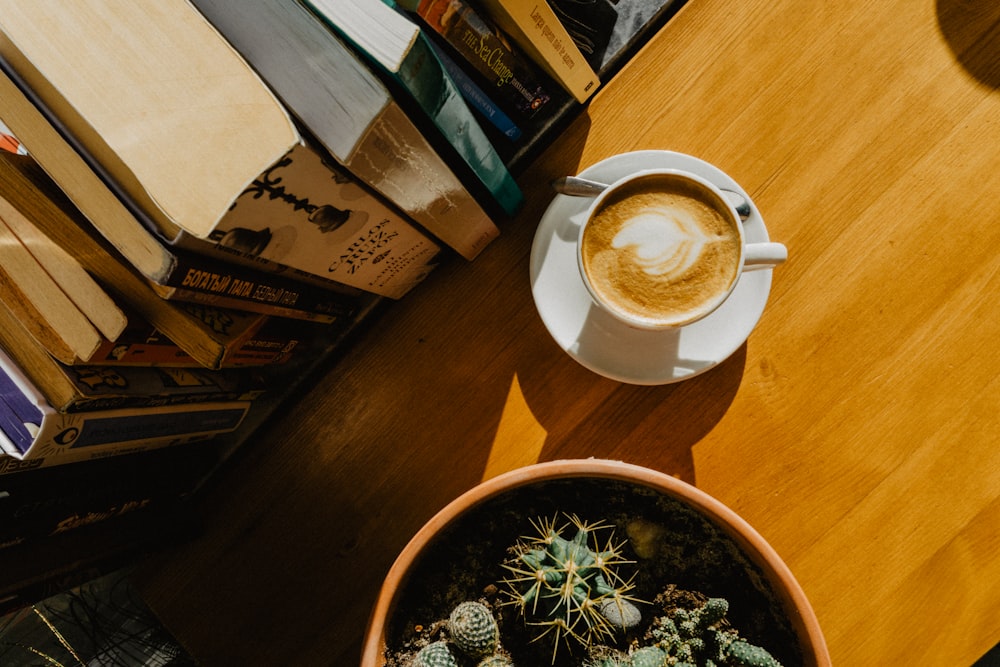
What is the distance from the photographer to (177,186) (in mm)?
468

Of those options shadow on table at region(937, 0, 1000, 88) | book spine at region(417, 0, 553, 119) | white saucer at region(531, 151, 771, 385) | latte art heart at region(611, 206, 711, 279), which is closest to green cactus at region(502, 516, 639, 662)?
white saucer at region(531, 151, 771, 385)

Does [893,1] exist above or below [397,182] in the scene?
below

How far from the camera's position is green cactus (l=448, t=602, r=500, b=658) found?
0.71 metres

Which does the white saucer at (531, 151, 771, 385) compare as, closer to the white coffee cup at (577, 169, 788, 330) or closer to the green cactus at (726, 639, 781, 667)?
the white coffee cup at (577, 169, 788, 330)

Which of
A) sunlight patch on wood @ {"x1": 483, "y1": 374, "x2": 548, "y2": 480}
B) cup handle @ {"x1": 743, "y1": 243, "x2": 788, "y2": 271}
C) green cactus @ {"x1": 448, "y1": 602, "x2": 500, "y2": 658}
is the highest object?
cup handle @ {"x1": 743, "y1": 243, "x2": 788, "y2": 271}

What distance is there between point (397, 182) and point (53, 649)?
150 cm

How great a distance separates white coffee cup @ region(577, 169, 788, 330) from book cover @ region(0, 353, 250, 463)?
0.60m

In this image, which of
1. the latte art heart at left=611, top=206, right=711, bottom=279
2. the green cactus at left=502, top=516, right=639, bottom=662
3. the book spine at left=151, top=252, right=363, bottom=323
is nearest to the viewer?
the book spine at left=151, top=252, right=363, bottom=323

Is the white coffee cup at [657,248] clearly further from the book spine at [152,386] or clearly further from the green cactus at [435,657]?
the book spine at [152,386]

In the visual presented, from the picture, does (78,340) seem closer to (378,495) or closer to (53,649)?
(378,495)

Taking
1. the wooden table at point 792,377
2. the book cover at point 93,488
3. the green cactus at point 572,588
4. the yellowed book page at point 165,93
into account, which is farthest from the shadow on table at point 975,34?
the book cover at point 93,488

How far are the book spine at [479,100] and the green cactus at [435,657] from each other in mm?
688

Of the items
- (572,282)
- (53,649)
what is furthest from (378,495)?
(53,649)

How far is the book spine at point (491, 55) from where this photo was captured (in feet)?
2.13
